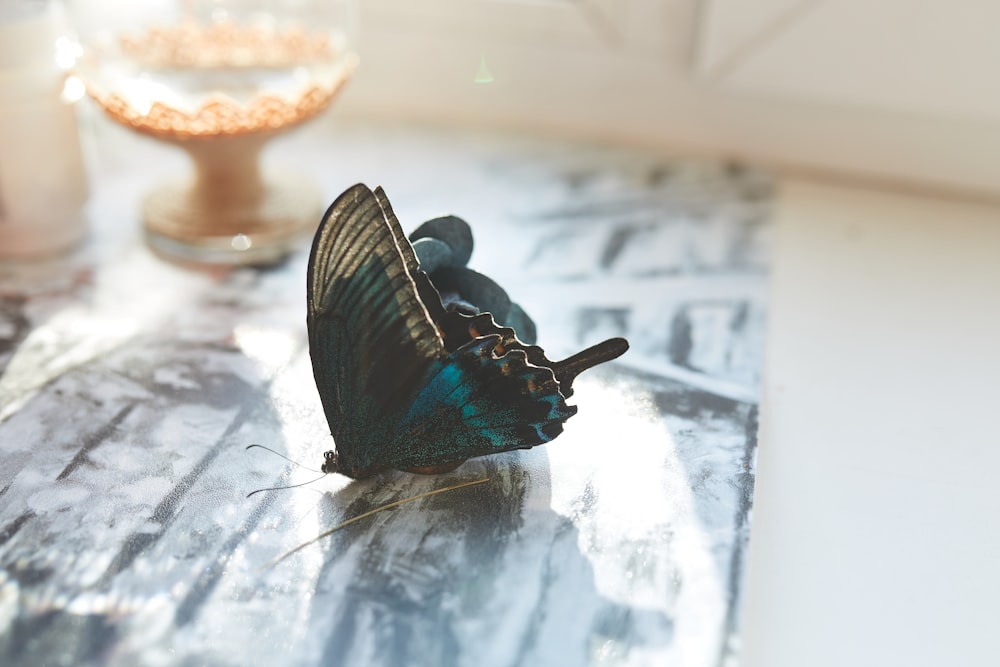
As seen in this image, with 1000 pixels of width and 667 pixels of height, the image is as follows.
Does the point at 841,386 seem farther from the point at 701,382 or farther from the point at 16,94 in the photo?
the point at 16,94

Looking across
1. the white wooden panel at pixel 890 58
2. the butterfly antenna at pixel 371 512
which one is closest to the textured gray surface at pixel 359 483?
the butterfly antenna at pixel 371 512

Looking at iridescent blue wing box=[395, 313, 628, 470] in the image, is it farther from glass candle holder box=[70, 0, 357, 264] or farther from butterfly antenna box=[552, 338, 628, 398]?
glass candle holder box=[70, 0, 357, 264]

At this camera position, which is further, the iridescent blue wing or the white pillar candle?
the white pillar candle

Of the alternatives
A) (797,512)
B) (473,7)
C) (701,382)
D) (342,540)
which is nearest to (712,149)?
(473,7)

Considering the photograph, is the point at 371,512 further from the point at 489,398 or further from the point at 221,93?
the point at 221,93

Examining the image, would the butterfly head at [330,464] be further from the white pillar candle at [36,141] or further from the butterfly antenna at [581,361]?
the white pillar candle at [36,141]

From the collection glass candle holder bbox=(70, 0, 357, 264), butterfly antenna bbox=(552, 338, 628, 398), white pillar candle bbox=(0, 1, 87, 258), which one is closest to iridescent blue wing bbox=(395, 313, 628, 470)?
butterfly antenna bbox=(552, 338, 628, 398)
